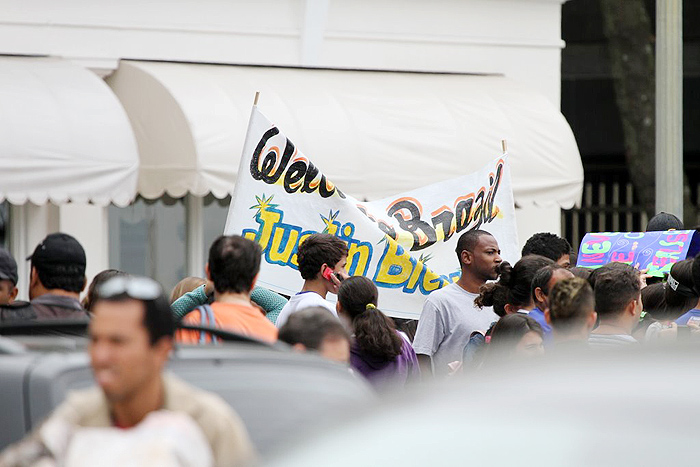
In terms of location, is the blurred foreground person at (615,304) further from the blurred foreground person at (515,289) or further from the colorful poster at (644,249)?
the colorful poster at (644,249)

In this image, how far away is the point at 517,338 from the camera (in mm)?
5410

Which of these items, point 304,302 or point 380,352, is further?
point 304,302

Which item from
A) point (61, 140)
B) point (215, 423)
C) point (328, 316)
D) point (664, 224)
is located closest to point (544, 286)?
point (328, 316)

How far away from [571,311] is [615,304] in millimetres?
592

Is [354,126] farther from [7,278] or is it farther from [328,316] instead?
[328,316]

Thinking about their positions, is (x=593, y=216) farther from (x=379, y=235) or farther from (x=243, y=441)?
(x=243, y=441)

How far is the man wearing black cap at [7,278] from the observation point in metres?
5.61

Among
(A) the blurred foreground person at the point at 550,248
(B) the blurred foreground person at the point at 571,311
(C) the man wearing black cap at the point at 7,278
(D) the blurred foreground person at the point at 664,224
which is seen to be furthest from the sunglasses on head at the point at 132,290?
(D) the blurred foreground person at the point at 664,224

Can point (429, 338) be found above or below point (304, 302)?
below

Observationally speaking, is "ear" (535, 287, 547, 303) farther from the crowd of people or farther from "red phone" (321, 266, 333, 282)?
"red phone" (321, 266, 333, 282)

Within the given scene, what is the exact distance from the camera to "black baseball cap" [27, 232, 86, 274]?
17.8 ft

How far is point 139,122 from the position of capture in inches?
454

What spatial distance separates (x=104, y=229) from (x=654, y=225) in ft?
16.5

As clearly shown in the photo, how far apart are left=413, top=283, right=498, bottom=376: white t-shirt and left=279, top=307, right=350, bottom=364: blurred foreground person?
240cm
